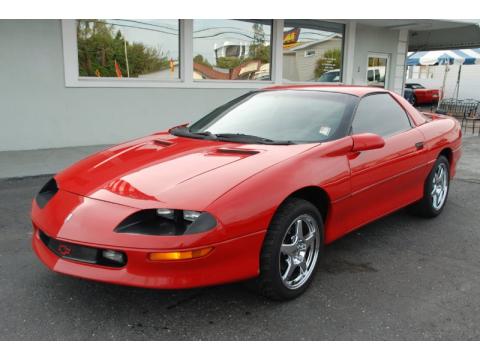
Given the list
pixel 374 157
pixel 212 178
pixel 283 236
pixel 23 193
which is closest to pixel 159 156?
pixel 212 178

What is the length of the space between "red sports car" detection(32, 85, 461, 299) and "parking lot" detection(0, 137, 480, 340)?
0.82 feet

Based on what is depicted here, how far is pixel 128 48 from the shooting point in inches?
375

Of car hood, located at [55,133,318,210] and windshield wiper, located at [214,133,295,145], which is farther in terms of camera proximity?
windshield wiper, located at [214,133,295,145]

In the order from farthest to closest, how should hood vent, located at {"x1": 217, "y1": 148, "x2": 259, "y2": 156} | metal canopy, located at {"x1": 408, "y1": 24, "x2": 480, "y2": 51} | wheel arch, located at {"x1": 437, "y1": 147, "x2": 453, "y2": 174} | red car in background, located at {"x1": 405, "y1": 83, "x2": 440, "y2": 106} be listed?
red car in background, located at {"x1": 405, "y1": 83, "x2": 440, "y2": 106} → metal canopy, located at {"x1": 408, "y1": 24, "x2": 480, "y2": 51} → wheel arch, located at {"x1": 437, "y1": 147, "x2": 453, "y2": 174} → hood vent, located at {"x1": 217, "y1": 148, "x2": 259, "y2": 156}

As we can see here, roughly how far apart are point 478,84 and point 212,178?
30.4 m

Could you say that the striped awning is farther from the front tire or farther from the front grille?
the front grille

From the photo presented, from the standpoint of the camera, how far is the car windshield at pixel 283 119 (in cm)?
362

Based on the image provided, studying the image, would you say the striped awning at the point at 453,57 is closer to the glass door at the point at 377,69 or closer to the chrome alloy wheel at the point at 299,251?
the glass door at the point at 377,69

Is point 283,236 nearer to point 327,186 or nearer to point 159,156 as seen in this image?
point 327,186

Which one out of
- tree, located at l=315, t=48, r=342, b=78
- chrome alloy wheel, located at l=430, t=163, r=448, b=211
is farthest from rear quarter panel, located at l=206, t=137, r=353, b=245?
tree, located at l=315, t=48, r=342, b=78

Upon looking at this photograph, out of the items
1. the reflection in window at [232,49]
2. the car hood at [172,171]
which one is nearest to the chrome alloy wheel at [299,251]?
the car hood at [172,171]

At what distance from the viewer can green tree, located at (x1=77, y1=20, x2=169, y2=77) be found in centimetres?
895

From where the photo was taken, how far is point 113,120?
9344 mm

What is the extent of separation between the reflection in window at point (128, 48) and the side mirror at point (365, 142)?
6964mm
